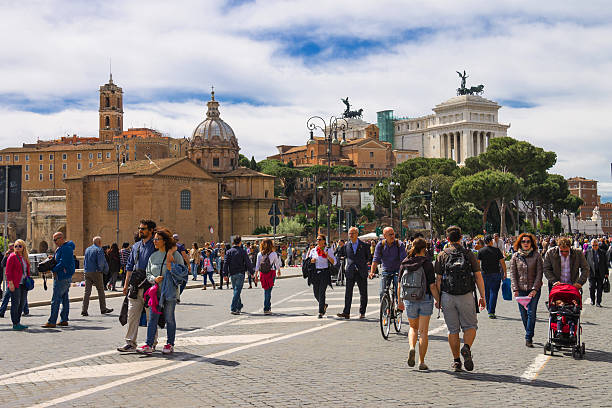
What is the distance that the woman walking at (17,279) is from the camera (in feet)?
40.5

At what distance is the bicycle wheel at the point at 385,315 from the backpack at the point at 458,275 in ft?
8.50

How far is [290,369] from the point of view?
8.33m

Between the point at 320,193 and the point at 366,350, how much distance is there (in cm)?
11297

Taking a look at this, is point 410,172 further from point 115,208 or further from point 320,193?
point 115,208

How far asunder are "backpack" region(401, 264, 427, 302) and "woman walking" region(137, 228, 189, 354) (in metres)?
2.99

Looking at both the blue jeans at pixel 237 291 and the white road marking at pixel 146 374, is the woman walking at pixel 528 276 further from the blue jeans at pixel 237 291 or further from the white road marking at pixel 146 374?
the blue jeans at pixel 237 291

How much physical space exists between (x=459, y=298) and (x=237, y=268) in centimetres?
741

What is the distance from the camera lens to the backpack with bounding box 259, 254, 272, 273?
48.6 ft

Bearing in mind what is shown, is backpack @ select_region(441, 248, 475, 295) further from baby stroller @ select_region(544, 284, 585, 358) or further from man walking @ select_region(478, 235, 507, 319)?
man walking @ select_region(478, 235, 507, 319)

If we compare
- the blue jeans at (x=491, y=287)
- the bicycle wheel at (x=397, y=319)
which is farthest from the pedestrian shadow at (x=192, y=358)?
the blue jeans at (x=491, y=287)

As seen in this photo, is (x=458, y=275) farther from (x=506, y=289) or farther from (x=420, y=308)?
(x=506, y=289)

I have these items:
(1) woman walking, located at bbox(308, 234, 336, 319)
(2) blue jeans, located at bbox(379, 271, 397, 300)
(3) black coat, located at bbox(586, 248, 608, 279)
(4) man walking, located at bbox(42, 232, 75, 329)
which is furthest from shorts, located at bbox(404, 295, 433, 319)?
(3) black coat, located at bbox(586, 248, 608, 279)

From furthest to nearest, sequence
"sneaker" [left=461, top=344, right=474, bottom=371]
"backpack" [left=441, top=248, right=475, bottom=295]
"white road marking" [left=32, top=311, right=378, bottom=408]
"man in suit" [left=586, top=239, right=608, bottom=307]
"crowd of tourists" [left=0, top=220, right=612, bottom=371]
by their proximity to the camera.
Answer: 1. "man in suit" [left=586, top=239, right=608, bottom=307]
2. "crowd of tourists" [left=0, top=220, right=612, bottom=371]
3. "backpack" [left=441, top=248, right=475, bottom=295]
4. "sneaker" [left=461, top=344, right=474, bottom=371]
5. "white road marking" [left=32, top=311, right=378, bottom=408]

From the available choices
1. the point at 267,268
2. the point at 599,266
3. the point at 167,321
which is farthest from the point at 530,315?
the point at 599,266
